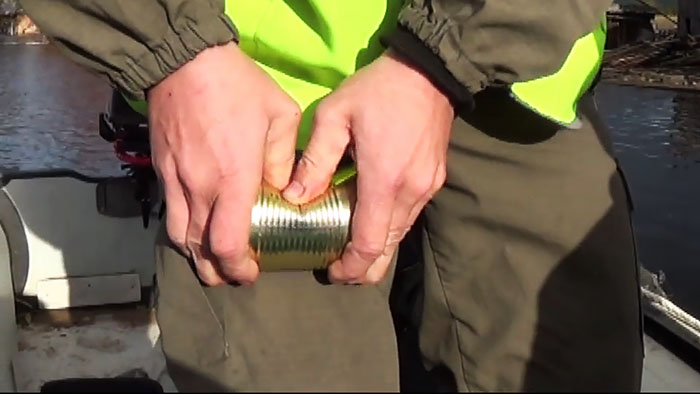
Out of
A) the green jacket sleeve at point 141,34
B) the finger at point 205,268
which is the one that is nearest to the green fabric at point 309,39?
the green jacket sleeve at point 141,34

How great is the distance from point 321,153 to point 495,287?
32 cm

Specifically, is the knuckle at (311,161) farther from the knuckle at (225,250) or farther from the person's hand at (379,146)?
the knuckle at (225,250)

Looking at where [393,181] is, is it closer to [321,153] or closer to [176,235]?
[321,153]

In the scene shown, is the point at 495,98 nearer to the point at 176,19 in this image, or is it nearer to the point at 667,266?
the point at 176,19

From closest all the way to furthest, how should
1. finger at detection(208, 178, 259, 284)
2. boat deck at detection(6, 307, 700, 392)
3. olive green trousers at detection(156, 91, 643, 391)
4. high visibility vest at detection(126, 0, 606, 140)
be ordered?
finger at detection(208, 178, 259, 284) < olive green trousers at detection(156, 91, 643, 391) < high visibility vest at detection(126, 0, 606, 140) < boat deck at detection(6, 307, 700, 392)

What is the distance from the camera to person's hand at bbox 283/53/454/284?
107 centimetres

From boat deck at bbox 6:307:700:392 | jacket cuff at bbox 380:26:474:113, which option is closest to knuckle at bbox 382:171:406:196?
jacket cuff at bbox 380:26:474:113

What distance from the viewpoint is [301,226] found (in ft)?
3.58

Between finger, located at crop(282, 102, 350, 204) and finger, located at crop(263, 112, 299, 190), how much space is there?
29mm

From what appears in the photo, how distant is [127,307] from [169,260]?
3.45 ft

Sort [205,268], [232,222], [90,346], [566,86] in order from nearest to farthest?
[232,222], [205,268], [566,86], [90,346]

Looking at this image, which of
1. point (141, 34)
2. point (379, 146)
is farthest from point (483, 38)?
point (141, 34)

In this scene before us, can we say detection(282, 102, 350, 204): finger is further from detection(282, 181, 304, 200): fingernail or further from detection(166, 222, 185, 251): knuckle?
detection(166, 222, 185, 251): knuckle

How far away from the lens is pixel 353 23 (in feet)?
4.15
